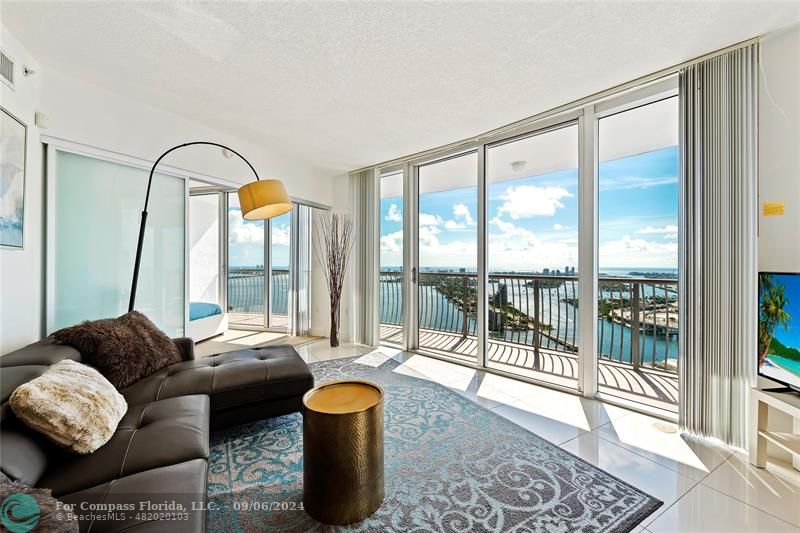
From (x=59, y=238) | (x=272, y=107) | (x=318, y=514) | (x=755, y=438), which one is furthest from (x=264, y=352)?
(x=755, y=438)

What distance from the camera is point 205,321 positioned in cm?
480

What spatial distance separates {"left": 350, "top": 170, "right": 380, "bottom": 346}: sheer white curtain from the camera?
4773 millimetres

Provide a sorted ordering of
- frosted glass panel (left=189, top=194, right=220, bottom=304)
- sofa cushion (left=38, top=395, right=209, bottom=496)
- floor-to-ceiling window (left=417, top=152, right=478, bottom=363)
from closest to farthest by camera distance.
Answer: sofa cushion (left=38, top=395, right=209, bottom=496)
floor-to-ceiling window (left=417, top=152, right=478, bottom=363)
frosted glass panel (left=189, top=194, right=220, bottom=304)

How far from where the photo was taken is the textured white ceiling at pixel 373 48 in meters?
1.84

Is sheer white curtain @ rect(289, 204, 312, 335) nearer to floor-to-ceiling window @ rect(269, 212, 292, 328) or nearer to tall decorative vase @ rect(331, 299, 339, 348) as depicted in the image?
floor-to-ceiling window @ rect(269, 212, 292, 328)

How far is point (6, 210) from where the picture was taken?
201 cm

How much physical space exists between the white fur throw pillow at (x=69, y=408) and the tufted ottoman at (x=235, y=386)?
435mm

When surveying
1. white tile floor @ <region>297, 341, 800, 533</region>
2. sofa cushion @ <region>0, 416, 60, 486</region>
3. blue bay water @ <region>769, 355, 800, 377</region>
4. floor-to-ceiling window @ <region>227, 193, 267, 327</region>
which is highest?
floor-to-ceiling window @ <region>227, 193, 267, 327</region>

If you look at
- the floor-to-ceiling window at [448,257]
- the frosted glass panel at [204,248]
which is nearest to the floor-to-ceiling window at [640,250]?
the floor-to-ceiling window at [448,257]

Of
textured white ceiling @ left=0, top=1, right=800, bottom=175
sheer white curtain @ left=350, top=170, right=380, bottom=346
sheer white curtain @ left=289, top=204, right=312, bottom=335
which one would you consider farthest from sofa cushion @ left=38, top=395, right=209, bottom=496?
sheer white curtain @ left=289, top=204, right=312, bottom=335

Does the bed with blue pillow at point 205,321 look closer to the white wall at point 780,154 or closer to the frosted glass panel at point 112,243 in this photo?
the frosted glass panel at point 112,243

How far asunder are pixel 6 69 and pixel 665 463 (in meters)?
4.58

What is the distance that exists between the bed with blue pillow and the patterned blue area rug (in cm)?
278

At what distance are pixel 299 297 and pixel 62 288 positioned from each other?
9.92 feet
